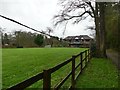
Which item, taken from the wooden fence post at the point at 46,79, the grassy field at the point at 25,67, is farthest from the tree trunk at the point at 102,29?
the wooden fence post at the point at 46,79

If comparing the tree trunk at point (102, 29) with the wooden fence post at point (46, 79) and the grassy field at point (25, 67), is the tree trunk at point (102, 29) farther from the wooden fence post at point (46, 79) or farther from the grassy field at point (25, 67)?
the wooden fence post at point (46, 79)

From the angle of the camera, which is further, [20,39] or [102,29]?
[20,39]

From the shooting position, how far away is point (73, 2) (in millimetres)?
27672

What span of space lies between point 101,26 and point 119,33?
11.3ft

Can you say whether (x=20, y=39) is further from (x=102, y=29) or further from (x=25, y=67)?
(x=25, y=67)

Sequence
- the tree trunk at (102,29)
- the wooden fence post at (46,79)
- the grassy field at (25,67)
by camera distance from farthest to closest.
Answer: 1. the tree trunk at (102,29)
2. the grassy field at (25,67)
3. the wooden fence post at (46,79)

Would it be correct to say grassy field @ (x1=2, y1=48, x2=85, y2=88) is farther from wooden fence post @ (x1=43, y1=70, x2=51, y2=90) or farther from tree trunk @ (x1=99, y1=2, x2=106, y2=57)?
tree trunk @ (x1=99, y1=2, x2=106, y2=57)

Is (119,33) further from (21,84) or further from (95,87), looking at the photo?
(21,84)

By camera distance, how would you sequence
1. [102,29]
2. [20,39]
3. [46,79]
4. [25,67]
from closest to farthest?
[46,79], [25,67], [102,29], [20,39]

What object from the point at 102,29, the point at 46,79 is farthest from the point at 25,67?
the point at 102,29

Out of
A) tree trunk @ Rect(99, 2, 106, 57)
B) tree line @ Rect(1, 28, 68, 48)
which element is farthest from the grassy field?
tree line @ Rect(1, 28, 68, 48)

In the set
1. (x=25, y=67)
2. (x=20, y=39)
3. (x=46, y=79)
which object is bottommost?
(x=25, y=67)

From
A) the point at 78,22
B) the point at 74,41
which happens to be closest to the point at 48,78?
the point at 78,22

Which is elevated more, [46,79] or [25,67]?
[46,79]
